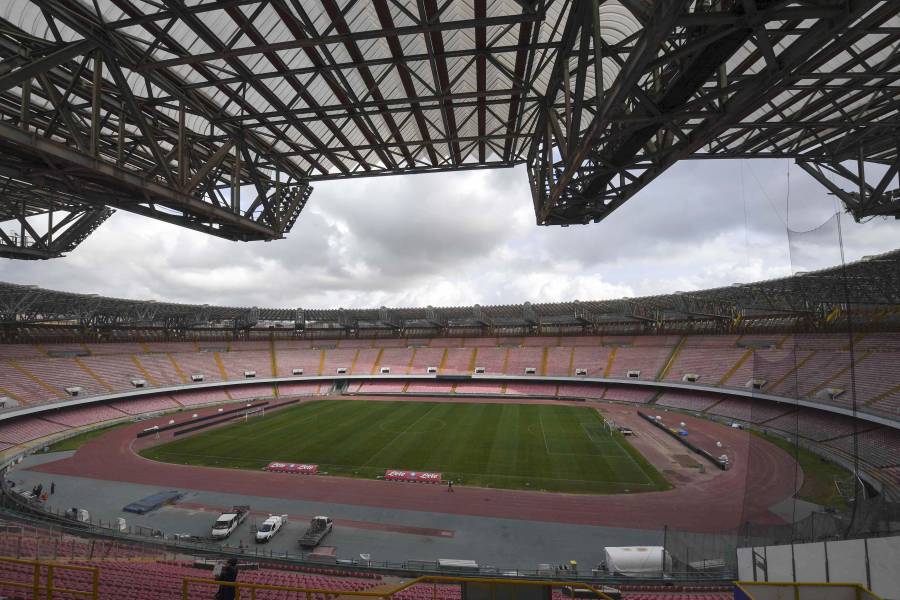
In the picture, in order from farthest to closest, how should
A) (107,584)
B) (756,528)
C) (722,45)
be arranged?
1. (756,528)
2. (107,584)
3. (722,45)

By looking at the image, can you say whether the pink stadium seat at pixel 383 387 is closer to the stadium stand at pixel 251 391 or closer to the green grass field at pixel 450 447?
the stadium stand at pixel 251 391

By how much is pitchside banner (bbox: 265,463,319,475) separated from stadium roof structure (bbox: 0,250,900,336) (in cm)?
2734

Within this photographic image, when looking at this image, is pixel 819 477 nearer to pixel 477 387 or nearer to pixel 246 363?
pixel 477 387

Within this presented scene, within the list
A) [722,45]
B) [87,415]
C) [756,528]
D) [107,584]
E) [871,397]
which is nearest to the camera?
[722,45]

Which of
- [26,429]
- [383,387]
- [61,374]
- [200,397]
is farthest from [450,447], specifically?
[61,374]

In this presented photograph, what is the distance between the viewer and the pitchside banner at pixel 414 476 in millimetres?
25375

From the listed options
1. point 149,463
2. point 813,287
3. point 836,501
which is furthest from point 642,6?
point 149,463

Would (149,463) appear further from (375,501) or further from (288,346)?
(288,346)

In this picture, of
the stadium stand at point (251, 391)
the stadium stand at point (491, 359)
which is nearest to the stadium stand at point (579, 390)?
the stadium stand at point (491, 359)

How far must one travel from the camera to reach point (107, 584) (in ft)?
33.8

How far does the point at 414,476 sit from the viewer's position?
25.8 meters

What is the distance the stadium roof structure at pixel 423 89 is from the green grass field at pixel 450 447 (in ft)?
65.8

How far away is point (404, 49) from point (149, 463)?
3290 cm

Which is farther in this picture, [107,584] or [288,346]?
[288,346]
